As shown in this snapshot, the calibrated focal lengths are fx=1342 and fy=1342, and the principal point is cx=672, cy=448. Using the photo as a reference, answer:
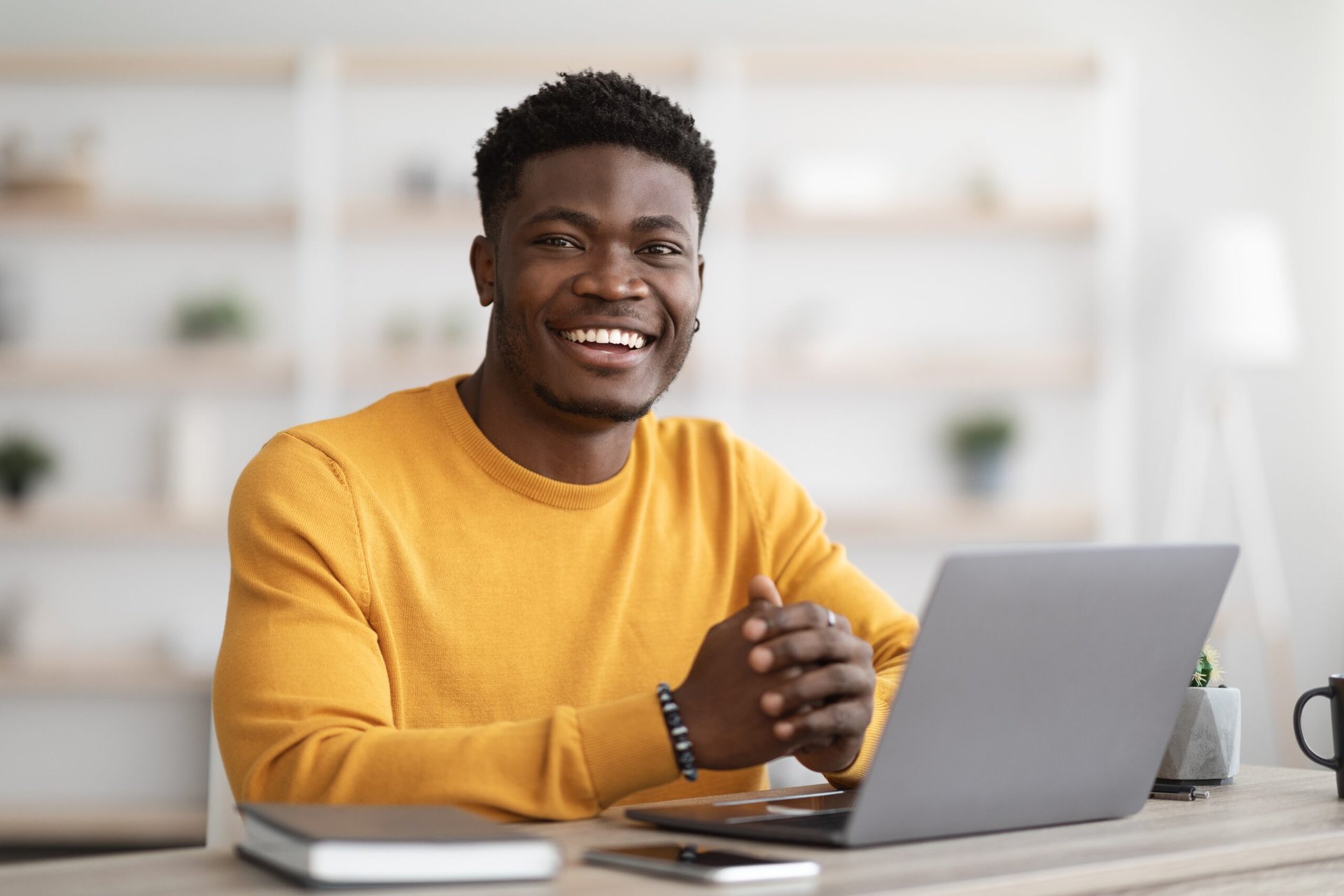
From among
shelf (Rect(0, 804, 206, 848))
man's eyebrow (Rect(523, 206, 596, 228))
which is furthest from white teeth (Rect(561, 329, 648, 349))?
shelf (Rect(0, 804, 206, 848))

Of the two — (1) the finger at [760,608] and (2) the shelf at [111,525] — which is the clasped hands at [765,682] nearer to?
(1) the finger at [760,608]

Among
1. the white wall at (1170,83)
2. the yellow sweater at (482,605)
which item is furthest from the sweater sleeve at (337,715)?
the white wall at (1170,83)

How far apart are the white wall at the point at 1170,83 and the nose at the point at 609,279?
2.95 meters

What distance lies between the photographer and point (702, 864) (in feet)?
Answer: 2.65

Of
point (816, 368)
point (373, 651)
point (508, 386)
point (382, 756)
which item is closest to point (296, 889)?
point (382, 756)

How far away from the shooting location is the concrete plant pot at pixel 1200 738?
1197mm

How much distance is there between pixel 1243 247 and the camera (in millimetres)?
3713

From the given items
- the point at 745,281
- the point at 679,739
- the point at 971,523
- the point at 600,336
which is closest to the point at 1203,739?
the point at 679,739

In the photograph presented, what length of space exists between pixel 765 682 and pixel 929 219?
3115 millimetres

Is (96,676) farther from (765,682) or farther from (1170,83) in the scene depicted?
(1170,83)

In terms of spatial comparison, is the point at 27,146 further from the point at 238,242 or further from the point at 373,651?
the point at 373,651

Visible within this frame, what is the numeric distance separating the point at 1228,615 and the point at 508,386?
2993 millimetres

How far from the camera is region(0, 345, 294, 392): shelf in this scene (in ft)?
12.9

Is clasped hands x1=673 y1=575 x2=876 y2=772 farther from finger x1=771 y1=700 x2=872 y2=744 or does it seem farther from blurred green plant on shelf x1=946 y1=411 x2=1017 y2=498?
blurred green plant on shelf x1=946 y1=411 x2=1017 y2=498
